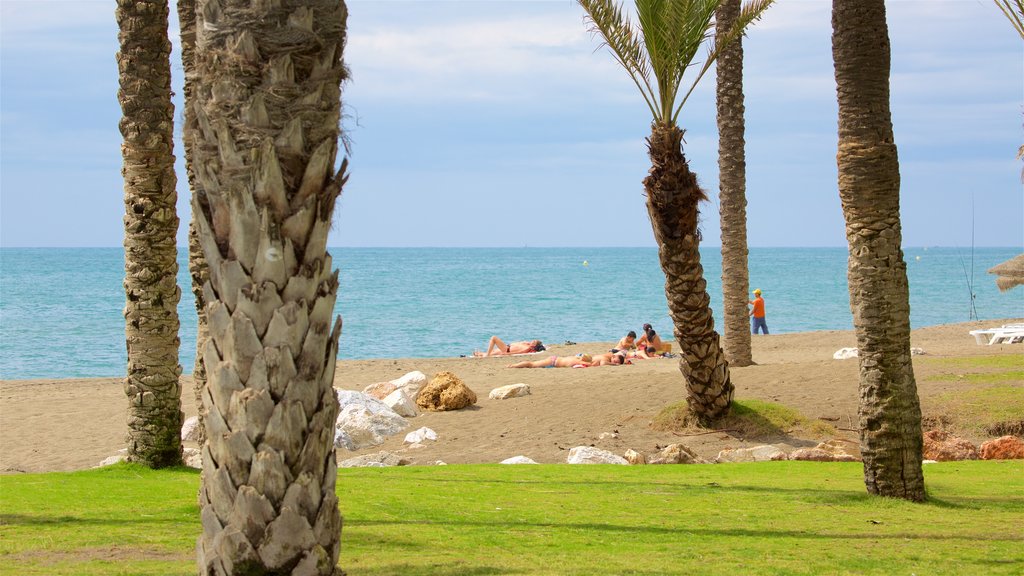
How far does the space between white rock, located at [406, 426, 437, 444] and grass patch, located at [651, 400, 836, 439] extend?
3.11 m

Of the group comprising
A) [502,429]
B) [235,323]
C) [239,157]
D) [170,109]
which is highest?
[170,109]

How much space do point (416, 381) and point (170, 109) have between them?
8.93 metres

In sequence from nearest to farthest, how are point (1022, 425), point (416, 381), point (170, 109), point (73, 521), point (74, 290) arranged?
point (73, 521)
point (170, 109)
point (1022, 425)
point (416, 381)
point (74, 290)

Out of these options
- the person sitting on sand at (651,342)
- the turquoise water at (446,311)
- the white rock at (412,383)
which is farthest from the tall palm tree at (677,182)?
the turquoise water at (446,311)

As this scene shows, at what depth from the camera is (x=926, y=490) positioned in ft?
26.7

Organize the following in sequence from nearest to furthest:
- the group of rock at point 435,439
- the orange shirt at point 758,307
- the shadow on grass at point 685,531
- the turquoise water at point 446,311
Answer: the shadow on grass at point 685,531 → the group of rock at point 435,439 → the orange shirt at point 758,307 → the turquoise water at point 446,311

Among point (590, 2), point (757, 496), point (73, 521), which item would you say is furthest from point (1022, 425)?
point (73, 521)

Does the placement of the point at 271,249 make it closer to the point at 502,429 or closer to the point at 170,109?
the point at 170,109

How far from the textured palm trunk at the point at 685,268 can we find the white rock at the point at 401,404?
4.65 meters

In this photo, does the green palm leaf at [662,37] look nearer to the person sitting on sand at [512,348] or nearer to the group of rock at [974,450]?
the group of rock at [974,450]

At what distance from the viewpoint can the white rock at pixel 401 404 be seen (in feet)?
51.3

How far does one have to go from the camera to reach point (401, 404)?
51.4 ft

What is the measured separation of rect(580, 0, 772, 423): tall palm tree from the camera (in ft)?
40.5

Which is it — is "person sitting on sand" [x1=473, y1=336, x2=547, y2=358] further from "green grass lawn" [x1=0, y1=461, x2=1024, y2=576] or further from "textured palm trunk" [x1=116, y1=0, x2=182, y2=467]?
"textured palm trunk" [x1=116, y1=0, x2=182, y2=467]
